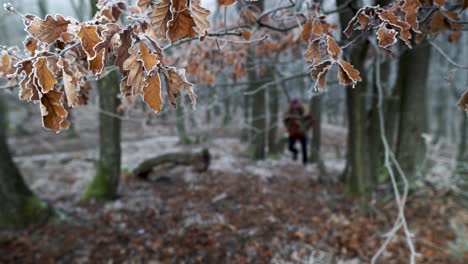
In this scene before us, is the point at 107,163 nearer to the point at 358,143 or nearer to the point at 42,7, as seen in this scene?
the point at 358,143

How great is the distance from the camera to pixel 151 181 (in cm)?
749

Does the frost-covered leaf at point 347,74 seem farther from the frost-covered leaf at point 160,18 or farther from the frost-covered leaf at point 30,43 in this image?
the frost-covered leaf at point 30,43

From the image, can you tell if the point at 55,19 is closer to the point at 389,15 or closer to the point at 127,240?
the point at 389,15

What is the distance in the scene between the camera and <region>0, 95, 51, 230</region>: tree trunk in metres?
4.80

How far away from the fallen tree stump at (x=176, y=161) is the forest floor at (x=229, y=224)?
0.26m

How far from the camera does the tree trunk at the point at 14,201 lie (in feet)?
15.8

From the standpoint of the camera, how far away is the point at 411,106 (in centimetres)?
598

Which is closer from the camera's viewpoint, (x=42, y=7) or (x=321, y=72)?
(x=321, y=72)

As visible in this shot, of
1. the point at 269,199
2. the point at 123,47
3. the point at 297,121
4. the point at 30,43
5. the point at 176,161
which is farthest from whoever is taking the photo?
the point at 176,161

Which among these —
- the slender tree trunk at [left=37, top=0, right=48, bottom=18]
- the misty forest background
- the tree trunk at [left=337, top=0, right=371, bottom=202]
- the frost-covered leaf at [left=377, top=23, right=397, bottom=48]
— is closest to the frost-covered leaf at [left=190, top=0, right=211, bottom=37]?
the frost-covered leaf at [left=377, top=23, right=397, bottom=48]

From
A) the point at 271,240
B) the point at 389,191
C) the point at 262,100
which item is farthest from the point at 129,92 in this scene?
the point at 262,100

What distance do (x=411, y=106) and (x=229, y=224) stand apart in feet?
14.9

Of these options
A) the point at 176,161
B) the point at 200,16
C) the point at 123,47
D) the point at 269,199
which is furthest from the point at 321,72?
the point at 176,161

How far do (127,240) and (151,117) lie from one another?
2.35 meters
